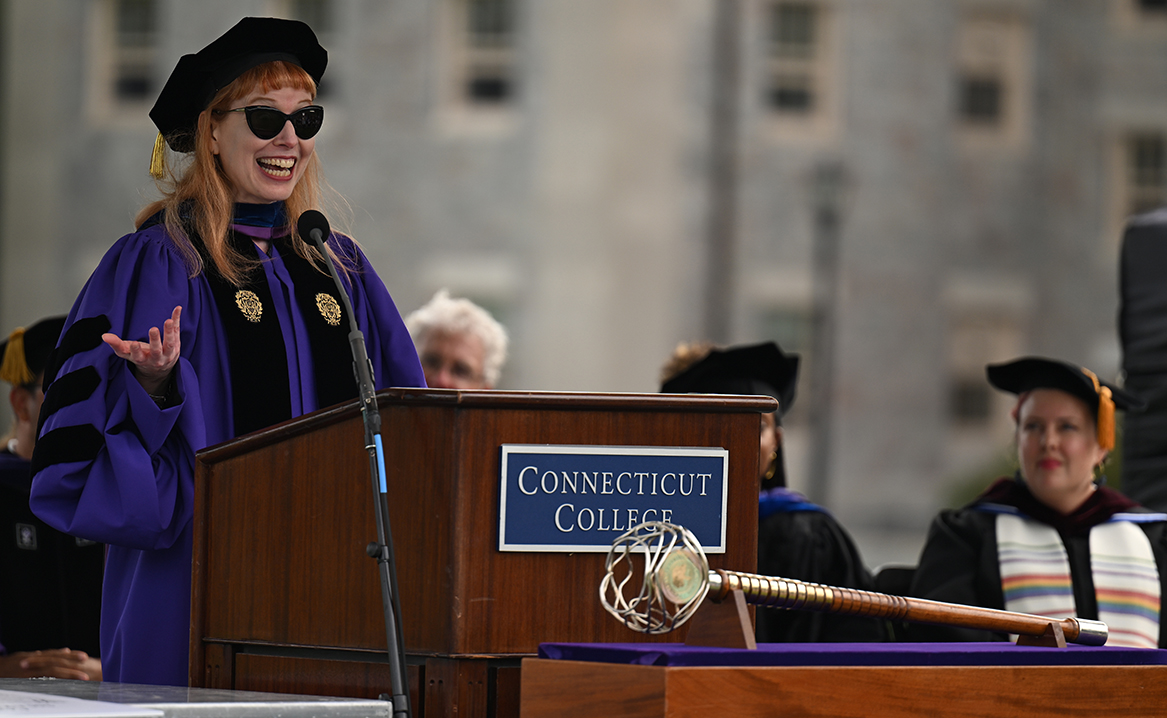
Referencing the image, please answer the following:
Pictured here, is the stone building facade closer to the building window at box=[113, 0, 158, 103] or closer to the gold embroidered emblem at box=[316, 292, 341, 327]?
the building window at box=[113, 0, 158, 103]

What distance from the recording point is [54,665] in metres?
4.31

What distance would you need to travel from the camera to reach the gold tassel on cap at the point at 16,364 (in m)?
4.88

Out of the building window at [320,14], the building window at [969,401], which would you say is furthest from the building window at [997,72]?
the building window at [320,14]

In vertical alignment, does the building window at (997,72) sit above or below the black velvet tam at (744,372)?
above

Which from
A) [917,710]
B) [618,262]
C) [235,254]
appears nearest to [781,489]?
[235,254]

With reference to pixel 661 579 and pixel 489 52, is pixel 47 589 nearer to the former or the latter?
pixel 661 579

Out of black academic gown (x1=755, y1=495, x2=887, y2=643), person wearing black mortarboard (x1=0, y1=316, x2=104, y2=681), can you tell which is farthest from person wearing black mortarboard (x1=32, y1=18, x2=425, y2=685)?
black academic gown (x1=755, y1=495, x2=887, y2=643)

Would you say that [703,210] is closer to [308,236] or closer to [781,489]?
[781,489]

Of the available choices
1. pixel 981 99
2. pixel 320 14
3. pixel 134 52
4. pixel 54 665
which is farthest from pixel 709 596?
pixel 981 99

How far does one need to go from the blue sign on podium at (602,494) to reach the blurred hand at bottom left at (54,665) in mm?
2448

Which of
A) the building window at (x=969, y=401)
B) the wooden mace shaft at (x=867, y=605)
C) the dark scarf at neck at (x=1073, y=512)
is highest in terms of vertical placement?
the building window at (x=969, y=401)

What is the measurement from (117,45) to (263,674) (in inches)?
748

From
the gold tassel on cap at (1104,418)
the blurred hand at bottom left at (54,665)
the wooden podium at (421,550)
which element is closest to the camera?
the wooden podium at (421,550)

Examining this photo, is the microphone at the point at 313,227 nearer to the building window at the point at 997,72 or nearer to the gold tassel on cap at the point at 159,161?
the gold tassel on cap at the point at 159,161
